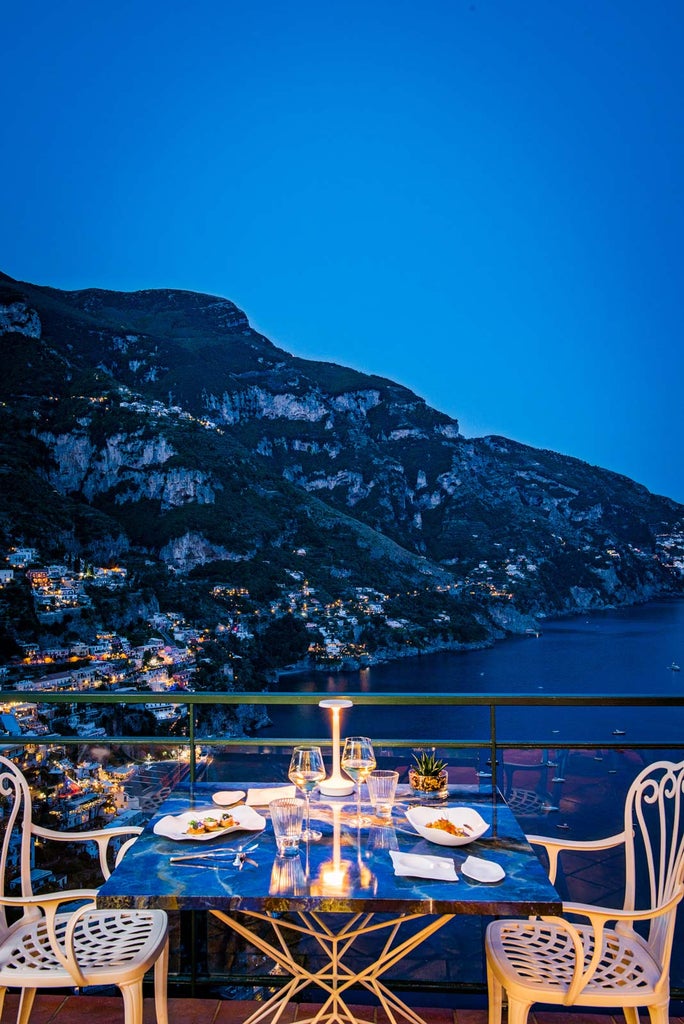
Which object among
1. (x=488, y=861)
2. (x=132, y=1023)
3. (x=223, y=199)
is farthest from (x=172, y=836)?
(x=223, y=199)

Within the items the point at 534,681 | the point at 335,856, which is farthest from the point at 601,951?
the point at 534,681

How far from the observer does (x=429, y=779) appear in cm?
218

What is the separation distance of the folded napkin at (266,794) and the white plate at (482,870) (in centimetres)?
65

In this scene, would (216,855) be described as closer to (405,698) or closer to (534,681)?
(405,698)

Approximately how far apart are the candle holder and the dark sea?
18976mm

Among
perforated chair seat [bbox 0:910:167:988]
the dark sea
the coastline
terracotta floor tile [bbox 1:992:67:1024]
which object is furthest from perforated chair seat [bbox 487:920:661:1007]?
the coastline

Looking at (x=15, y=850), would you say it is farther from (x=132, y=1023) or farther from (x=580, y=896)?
(x=580, y=896)

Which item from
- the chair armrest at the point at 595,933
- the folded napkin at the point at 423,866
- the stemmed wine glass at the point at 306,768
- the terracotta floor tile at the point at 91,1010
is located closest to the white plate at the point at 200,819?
the stemmed wine glass at the point at 306,768

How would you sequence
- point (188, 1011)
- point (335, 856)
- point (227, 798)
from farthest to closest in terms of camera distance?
point (188, 1011) < point (227, 798) < point (335, 856)

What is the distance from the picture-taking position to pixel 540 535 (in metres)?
49.3

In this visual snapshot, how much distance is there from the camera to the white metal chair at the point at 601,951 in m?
1.83

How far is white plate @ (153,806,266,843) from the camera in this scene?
187 cm

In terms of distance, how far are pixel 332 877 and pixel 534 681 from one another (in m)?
31.9

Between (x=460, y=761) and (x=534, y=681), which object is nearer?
(x=460, y=761)
